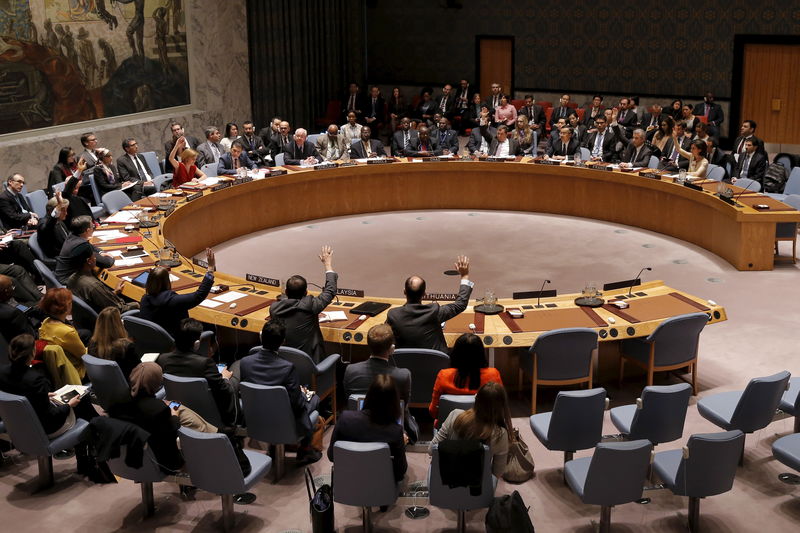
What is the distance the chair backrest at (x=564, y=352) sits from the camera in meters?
6.62

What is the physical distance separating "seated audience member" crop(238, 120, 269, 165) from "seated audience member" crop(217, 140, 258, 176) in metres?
1.20

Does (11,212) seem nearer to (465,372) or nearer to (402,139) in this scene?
(402,139)

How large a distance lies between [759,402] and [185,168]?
8352 millimetres

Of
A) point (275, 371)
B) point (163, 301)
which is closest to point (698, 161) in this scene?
point (163, 301)

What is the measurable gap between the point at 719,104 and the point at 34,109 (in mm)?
12586

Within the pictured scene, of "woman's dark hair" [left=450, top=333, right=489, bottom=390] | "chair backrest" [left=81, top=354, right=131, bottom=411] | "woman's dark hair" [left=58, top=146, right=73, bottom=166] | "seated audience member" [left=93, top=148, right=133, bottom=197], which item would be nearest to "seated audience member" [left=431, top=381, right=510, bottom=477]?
"woman's dark hair" [left=450, top=333, right=489, bottom=390]

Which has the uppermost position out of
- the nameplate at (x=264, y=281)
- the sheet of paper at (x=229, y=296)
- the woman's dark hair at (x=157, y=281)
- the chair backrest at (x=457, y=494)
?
the woman's dark hair at (x=157, y=281)

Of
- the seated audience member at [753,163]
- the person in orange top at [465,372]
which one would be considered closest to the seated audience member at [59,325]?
the person in orange top at [465,372]

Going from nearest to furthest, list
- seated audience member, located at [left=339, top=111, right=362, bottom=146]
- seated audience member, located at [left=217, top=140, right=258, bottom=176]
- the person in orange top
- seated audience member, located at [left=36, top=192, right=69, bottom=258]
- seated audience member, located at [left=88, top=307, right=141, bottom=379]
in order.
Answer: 1. the person in orange top
2. seated audience member, located at [left=88, top=307, right=141, bottom=379]
3. seated audience member, located at [left=36, top=192, right=69, bottom=258]
4. seated audience member, located at [left=217, top=140, right=258, bottom=176]
5. seated audience member, located at [left=339, top=111, right=362, bottom=146]

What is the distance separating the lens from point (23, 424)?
5625mm

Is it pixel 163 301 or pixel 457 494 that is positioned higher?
→ pixel 163 301

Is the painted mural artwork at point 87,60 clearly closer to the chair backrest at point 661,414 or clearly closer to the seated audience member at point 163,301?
the seated audience member at point 163,301

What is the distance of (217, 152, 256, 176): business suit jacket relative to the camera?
1254cm

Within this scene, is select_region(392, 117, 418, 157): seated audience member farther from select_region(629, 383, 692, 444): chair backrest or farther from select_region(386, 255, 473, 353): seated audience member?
select_region(629, 383, 692, 444): chair backrest
